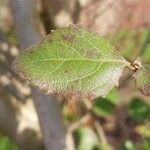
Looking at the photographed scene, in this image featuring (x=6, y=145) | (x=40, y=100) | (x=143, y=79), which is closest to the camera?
(x=143, y=79)

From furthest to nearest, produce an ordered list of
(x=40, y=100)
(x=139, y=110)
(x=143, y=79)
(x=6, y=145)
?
(x=139, y=110), (x=6, y=145), (x=40, y=100), (x=143, y=79)

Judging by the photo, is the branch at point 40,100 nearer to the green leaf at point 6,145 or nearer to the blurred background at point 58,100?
the blurred background at point 58,100

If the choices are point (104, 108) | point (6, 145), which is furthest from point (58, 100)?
point (104, 108)

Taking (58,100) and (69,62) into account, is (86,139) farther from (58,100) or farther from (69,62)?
(69,62)

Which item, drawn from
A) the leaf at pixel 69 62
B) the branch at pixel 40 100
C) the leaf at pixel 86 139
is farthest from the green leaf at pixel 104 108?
the leaf at pixel 69 62

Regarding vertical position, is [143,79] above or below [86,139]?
below

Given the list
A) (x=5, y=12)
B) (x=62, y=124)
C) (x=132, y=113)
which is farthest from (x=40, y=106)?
(x=5, y=12)

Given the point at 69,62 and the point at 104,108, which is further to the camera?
the point at 104,108

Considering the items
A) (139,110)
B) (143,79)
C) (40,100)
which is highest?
(139,110)
